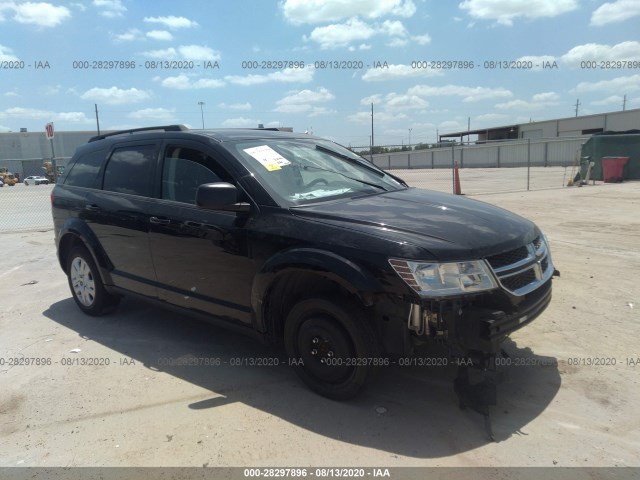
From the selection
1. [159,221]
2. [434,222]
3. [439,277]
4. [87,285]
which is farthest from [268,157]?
[87,285]

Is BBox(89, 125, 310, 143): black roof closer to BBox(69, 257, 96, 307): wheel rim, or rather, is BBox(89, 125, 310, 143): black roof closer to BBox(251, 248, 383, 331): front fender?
BBox(251, 248, 383, 331): front fender

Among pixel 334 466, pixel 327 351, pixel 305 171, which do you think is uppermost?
pixel 305 171

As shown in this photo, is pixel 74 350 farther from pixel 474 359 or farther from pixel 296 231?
pixel 474 359

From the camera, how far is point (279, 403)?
346 cm

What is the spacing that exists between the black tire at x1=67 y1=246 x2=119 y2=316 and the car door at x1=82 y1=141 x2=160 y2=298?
40 cm

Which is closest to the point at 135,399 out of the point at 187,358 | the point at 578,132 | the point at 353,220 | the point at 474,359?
the point at 187,358

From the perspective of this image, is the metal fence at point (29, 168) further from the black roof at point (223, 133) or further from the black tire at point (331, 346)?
the black tire at point (331, 346)

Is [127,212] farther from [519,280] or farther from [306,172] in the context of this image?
[519,280]

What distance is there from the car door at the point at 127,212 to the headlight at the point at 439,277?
8.43ft

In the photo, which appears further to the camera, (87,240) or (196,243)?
(87,240)

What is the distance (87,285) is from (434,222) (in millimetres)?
4030

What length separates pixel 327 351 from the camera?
334 cm

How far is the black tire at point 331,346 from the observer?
10.1 ft

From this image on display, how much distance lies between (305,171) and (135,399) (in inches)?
86.2
